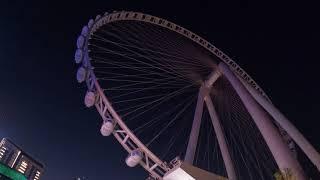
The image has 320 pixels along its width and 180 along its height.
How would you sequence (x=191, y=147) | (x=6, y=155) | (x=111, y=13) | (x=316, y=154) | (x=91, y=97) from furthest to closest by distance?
1. (x=6, y=155)
2. (x=111, y=13)
3. (x=91, y=97)
4. (x=191, y=147)
5. (x=316, y=154)

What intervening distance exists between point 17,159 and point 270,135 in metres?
68.0

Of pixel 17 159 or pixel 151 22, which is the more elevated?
pixel 151 22

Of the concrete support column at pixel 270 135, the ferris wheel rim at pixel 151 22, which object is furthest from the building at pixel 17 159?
the concrete support column at pixel 270 135

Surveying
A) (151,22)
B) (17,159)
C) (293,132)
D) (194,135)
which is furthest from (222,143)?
(17,159)

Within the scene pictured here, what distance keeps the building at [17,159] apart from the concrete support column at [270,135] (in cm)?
6029

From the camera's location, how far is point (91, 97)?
1803cm

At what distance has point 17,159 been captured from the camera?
7200 cm

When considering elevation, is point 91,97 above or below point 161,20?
below

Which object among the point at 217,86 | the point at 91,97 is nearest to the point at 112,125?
the point at 91,97

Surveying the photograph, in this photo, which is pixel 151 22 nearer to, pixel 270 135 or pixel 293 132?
pixel 270 135

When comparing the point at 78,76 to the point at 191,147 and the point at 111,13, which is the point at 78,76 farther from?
the point at 191,147

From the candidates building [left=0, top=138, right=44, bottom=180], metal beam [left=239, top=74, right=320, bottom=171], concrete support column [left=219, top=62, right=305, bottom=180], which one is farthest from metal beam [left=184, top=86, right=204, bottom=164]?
building [left=0, top=138, right=44, bottom=180]

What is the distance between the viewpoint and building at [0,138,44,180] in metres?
69.7

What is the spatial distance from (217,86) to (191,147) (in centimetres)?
629
